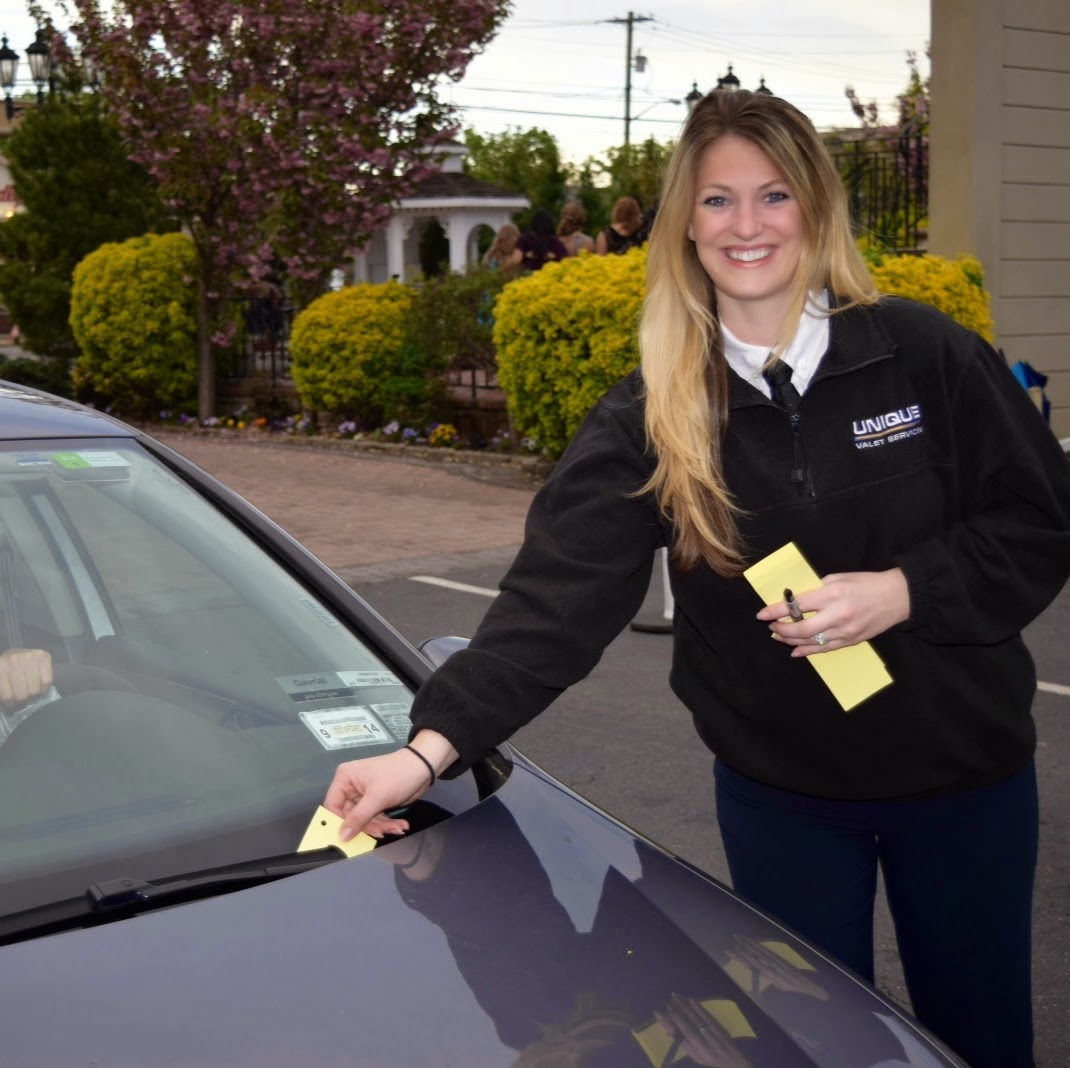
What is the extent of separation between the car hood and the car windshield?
189 millimetres

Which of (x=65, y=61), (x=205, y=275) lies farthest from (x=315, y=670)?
(x=65, y=61)

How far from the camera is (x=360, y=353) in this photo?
589 inches

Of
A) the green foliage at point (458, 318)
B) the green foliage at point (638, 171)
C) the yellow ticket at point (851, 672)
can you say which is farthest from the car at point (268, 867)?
the green foliage at point (638, 171)

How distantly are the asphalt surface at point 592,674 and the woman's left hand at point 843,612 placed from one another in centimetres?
53

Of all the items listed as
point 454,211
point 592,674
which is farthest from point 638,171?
point 592,674

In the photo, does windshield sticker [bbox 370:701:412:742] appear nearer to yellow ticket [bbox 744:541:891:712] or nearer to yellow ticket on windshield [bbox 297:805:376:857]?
yellow ticket on windshield [bbox 297:805:376:857]

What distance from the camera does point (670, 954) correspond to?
1960mm

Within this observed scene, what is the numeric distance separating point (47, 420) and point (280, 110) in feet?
46.0

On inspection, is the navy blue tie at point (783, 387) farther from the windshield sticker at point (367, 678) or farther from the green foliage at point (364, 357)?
the green foliage at point (364, 357)

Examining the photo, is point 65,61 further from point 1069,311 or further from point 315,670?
point 315,670

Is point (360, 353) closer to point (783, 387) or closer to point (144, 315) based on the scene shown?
point (144, 315)

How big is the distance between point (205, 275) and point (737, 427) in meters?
15.7

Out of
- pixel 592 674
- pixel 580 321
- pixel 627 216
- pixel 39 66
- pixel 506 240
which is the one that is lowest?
pixel 592 674

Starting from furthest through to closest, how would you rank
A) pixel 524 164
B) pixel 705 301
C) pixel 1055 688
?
pixel 524 164 → pixel 1055 688 → pixel 705 301
